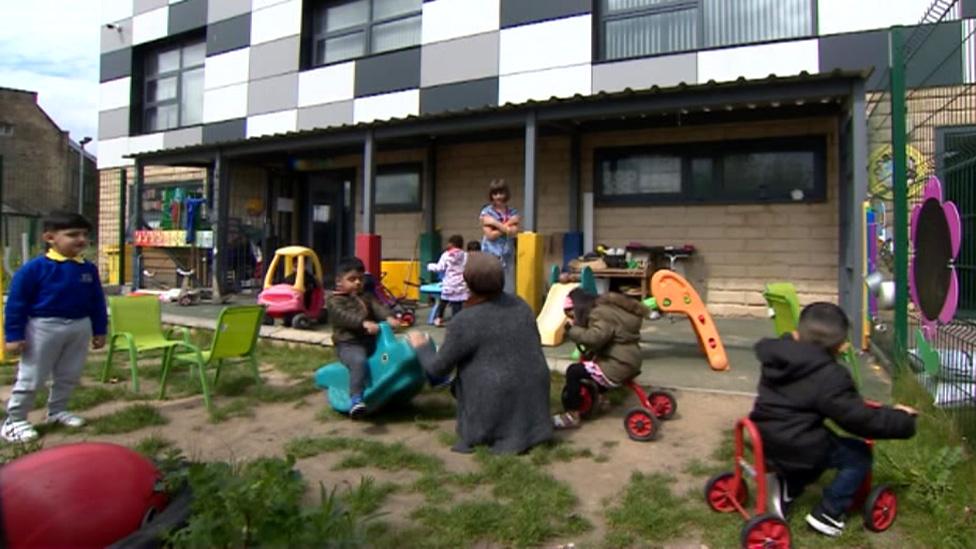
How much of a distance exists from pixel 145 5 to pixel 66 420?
47.8 ft

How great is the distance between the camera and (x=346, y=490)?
149 inches

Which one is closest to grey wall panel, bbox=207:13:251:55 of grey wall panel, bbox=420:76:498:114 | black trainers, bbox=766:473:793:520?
grey wall panel, bbox=420:76:498:114

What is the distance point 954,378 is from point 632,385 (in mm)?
2014

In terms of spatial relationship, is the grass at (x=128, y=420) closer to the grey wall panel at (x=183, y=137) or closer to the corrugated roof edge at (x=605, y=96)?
the corrugated roof edge at (x=605, y=96)

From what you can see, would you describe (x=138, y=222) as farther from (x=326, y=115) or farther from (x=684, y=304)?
(x=684, y=304)

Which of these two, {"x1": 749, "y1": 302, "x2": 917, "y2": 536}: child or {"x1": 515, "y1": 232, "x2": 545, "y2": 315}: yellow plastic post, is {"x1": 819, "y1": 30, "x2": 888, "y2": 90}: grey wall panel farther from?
{"x1": 749, "y1": 302, "x2": 917, "y2": 536}: child

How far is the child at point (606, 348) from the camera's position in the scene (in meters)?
4.80

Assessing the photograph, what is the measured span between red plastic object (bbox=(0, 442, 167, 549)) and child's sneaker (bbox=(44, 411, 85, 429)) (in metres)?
2.74

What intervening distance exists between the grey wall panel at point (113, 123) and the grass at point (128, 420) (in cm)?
A: 1364

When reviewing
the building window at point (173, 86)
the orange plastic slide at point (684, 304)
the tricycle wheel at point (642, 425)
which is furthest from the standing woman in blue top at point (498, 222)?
the building window at point (173, 86)

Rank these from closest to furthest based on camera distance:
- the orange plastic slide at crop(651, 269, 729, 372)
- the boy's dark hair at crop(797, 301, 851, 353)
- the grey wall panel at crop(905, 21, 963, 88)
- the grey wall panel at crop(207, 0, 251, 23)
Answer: the boy's dark hair at crop(797, 301, 851, 353)
the orange plastic slide at crop(651, 269, 729, 372)
the grey wall panel at crop(905, 21, 963, 88)
the grey wall panel at crop(207, 0, 251, 23)

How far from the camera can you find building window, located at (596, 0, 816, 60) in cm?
938

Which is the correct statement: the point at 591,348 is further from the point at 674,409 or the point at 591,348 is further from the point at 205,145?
the point at 205,145

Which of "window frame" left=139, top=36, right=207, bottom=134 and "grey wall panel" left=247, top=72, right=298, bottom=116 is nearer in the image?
"grey wall panel" left=247, top=72, right=298, bottom=116
